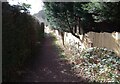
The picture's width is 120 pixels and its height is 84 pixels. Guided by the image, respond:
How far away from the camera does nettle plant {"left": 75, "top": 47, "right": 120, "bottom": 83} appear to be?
9.58 meters

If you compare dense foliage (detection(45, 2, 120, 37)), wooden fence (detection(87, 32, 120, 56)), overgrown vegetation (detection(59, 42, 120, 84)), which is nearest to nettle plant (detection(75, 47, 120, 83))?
overgrown vegetation (detection(59, 42, 120, 84))

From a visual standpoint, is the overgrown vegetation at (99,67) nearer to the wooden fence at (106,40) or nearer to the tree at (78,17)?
the wooden fence at (106,40)

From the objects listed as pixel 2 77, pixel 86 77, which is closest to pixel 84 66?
pixel 86 77

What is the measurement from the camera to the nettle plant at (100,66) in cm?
958

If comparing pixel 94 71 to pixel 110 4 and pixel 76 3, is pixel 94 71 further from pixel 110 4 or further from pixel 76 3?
pixel 76 3

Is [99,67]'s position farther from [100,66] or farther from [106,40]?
[106,40]

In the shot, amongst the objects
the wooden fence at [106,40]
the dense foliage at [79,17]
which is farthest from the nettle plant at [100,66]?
the dense foliage at [79,17]

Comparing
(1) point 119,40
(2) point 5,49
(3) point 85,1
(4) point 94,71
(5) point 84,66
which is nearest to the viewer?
(2) point 5,49

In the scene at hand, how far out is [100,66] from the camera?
11148 mm

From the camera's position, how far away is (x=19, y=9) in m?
10.2

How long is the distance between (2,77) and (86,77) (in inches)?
148

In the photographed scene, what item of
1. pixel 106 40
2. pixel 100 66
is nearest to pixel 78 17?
pixel 106 40

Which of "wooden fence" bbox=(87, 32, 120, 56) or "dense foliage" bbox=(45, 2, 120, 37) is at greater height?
"dense foliage" bbox=(45, 2, 120, 37)

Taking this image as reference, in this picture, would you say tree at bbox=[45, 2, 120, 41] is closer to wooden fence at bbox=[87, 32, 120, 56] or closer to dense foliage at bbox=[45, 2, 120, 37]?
dense foliage at bbox=[45, 2, 120, 37]
